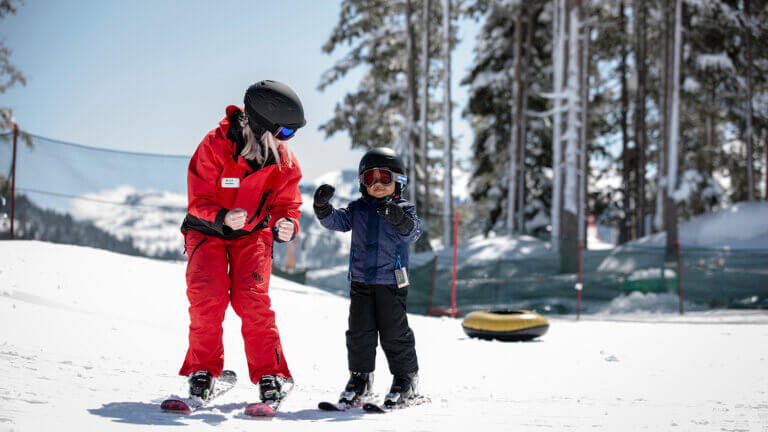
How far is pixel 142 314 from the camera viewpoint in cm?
709

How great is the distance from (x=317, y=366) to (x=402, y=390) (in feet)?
5.91

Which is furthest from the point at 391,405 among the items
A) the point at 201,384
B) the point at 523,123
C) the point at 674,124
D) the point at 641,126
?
the point at 641,126

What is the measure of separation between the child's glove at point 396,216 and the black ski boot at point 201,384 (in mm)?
1442

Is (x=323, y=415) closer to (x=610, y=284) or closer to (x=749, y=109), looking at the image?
(x=610, y=284)

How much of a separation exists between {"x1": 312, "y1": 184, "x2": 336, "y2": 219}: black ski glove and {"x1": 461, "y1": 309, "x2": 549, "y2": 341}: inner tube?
15.3ft

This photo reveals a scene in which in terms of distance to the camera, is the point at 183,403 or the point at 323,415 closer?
the point at 183,403

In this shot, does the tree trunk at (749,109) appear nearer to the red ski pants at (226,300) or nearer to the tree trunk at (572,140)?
the tree trunk at (572,140)

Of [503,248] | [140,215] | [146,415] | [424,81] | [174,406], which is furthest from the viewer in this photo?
[424,81]

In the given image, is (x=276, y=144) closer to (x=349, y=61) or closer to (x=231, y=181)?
(x=231, y=181)

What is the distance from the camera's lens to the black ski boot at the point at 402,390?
165 inches

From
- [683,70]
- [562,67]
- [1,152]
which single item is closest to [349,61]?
[562,67]

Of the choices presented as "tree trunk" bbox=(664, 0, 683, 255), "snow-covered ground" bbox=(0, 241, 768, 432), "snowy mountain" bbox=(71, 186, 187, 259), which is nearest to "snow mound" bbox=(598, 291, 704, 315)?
"snow-covered ground" bbox=(0, 241, 768, 432)

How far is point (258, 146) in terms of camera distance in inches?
155

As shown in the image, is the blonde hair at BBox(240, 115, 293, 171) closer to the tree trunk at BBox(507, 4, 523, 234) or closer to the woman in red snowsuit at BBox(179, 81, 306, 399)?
the woman in red snowsuit at BBox(179, 81, 306, 399)
